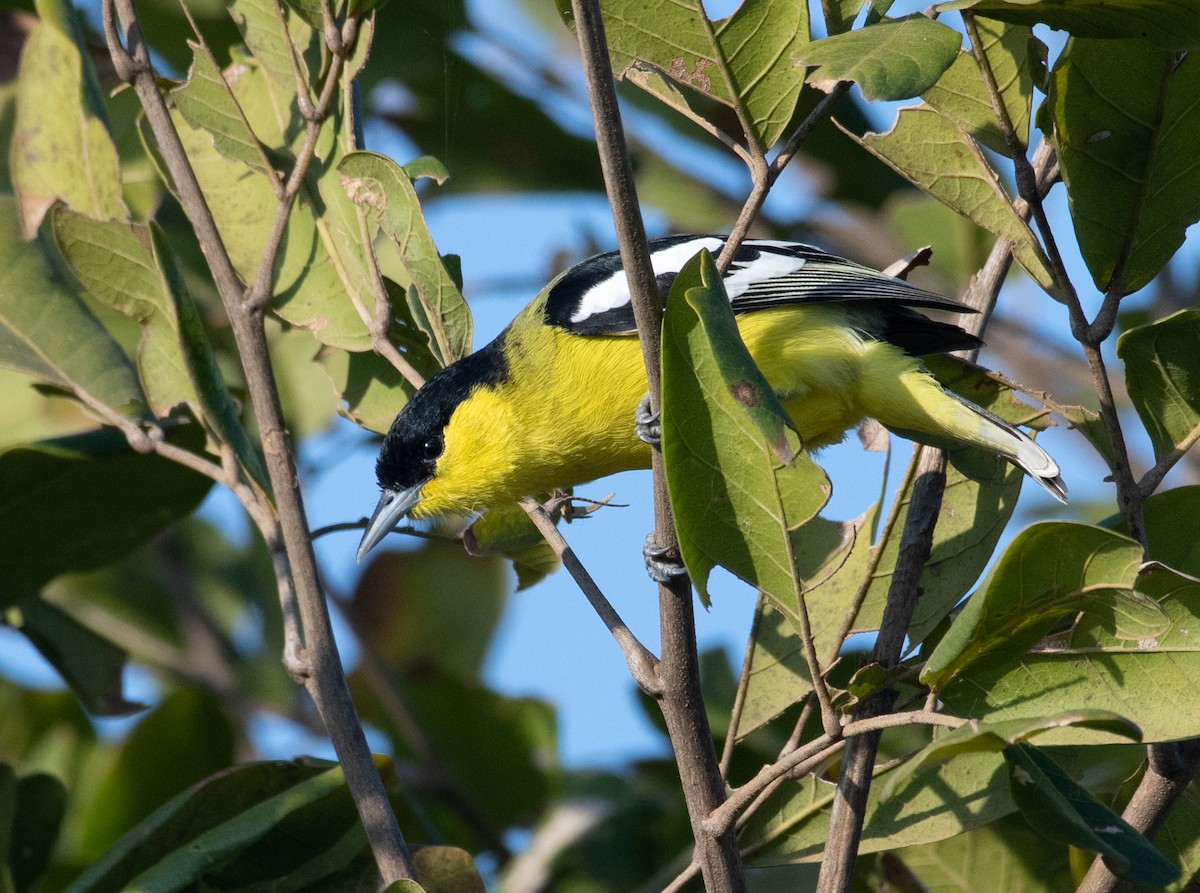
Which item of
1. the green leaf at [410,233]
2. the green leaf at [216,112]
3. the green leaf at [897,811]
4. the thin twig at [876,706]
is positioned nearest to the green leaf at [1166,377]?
the thin twig at [876,706]

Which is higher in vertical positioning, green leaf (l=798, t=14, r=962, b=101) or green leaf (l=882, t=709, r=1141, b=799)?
green leaf (l=798, t=14, r=962, b=101)

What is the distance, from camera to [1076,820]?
57.4 inches

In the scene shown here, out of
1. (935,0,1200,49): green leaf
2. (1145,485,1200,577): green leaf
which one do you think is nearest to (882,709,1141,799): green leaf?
(1145,485,1200,577): green leaf

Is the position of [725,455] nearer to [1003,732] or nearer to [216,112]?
[1003,732]

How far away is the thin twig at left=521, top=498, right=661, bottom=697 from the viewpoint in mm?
1774

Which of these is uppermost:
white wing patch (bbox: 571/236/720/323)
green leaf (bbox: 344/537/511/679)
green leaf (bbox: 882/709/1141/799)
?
white wing patch (bbox: 571/236/720/323)

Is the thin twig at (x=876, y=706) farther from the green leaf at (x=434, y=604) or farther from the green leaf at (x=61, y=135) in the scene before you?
the green leaf at (x=434, y=604)

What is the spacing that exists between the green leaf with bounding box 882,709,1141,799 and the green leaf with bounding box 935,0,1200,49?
0.84m

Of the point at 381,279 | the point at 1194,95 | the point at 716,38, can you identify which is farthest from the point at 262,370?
the point at 1194,95

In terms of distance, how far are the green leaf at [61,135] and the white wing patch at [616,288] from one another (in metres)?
1.01

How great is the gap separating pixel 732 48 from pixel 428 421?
1312mm

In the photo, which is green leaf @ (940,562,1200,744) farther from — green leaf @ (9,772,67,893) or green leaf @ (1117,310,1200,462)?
green leaf @ (9,772,67,893)

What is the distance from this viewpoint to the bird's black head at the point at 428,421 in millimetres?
2860

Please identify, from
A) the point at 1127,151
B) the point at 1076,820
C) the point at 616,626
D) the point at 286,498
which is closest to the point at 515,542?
the point at 286,498
